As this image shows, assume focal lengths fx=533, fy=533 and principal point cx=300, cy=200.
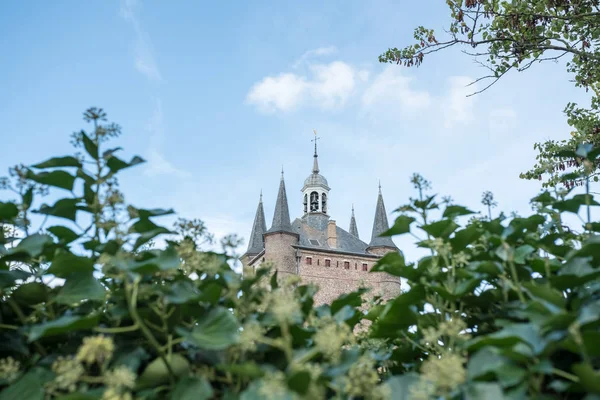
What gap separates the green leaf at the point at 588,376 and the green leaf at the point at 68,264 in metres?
1.29

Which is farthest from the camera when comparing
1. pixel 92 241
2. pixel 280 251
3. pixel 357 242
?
pixel 357 242

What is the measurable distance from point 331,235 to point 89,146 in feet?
180

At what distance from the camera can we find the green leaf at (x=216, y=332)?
1306 mm

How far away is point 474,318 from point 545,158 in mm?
13576

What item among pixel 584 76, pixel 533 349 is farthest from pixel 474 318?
pixel 584 76

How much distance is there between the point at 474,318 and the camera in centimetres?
193

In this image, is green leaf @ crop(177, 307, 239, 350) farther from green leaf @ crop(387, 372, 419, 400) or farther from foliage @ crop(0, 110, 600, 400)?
green leaf @ crop(387, 372, 419, 400)

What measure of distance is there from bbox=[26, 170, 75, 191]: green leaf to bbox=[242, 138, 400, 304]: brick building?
1839 inches

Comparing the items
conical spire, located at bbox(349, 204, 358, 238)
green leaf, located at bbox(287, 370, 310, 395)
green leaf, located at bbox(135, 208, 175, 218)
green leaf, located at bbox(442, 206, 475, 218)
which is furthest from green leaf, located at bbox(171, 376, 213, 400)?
conical spire, located at bbox(349, 204, 358, 238)

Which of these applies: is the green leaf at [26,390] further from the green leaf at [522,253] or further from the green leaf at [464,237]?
the green leaf at [522,253]

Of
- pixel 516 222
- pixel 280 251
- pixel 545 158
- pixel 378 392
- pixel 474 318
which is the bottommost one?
pixel 378 392

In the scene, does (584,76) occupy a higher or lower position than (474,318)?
higher

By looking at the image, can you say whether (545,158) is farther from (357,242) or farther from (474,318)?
(357,242)

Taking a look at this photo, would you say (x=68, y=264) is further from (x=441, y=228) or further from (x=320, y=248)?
(x=320, y=248)
